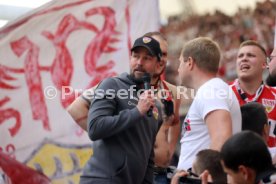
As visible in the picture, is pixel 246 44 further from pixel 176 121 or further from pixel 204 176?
pixel 204 176

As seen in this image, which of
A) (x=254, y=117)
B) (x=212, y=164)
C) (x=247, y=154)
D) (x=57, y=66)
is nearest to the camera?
(x=247, y=154)

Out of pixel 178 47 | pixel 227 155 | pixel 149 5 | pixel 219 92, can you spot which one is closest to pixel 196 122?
pixel 219 92

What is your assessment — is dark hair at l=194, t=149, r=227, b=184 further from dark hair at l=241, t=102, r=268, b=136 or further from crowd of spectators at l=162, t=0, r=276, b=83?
crowd of spectators at l=162, t=0, r=276, b=83

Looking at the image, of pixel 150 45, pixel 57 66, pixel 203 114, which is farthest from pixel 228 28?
pixel 203 114

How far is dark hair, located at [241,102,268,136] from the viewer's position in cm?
423

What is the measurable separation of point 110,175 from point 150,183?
46 cm

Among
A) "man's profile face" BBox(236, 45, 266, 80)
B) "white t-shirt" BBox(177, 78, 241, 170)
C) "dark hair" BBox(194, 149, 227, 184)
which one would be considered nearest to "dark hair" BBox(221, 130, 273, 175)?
"dark hair" BBox(194, 149, 227, 184)

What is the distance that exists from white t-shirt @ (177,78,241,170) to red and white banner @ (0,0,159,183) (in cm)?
152

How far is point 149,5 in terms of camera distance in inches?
235

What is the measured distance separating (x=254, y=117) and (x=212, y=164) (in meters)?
0.57

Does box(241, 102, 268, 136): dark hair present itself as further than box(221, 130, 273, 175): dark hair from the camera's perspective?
Yes

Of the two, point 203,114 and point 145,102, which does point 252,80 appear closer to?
point 203,114

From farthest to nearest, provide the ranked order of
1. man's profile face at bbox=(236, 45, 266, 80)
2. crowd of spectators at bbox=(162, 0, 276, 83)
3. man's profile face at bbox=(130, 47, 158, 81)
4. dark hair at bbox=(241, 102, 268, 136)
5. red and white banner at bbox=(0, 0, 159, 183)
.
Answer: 1. crowd of spectators at bbox=(162, 0, 276, 83)
2. red and white banner at bbox=(0, 0, 159, 183)
3. man's profile face at bbox=(236, 45, 266, 80)
4. man's profile face at bbox=(130, 47, 158, 81)
5. dark hair at bbox=(241, 102, 268, 136)

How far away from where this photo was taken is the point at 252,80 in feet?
17.4
